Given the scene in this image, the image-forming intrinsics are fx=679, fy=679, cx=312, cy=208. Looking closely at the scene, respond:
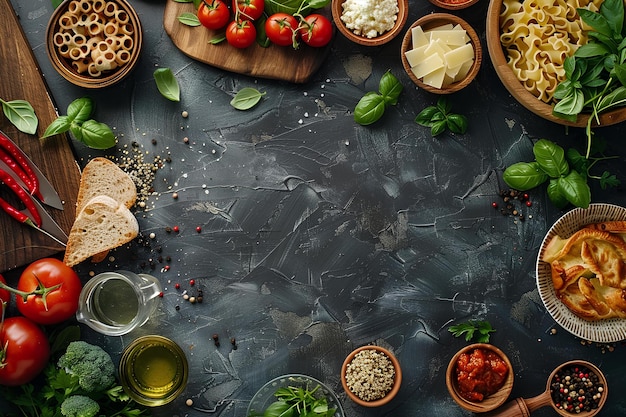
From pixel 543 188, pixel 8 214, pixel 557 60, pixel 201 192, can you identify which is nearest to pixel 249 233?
pixel 201 192

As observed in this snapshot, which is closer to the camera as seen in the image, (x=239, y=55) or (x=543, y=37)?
(x=543, y=37)

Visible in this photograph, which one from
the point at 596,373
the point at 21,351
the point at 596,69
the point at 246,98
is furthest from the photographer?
the point at 246,98

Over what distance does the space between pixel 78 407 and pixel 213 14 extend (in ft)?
5.02

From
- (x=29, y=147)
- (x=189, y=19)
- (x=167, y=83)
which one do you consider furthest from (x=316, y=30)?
(x=29, y=147)

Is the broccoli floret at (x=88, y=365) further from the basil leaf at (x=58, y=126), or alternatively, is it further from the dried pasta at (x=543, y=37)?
the dried pasta at (x=543, y=37)

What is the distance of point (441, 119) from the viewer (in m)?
2.68

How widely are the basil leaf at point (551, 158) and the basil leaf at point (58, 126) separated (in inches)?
70.6

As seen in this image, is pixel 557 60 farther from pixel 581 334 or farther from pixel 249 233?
pixel 249 233

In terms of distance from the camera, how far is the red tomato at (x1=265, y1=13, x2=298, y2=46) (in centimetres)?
255

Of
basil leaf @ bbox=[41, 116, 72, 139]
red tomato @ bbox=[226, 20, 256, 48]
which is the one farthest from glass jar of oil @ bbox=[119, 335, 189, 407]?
red tomato @ bbox=[226, 20, 256, 48]

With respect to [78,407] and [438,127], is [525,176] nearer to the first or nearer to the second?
[438,127]

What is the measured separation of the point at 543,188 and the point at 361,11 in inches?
39.7

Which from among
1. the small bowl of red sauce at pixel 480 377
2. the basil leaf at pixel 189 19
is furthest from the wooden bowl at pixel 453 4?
the small bowl of red sauce at pixel 480 377

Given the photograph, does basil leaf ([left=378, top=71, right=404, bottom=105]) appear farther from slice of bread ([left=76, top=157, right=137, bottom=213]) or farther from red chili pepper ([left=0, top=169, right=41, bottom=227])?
red chili pepper ([left=0, top=169, right=41, bottom=227])
